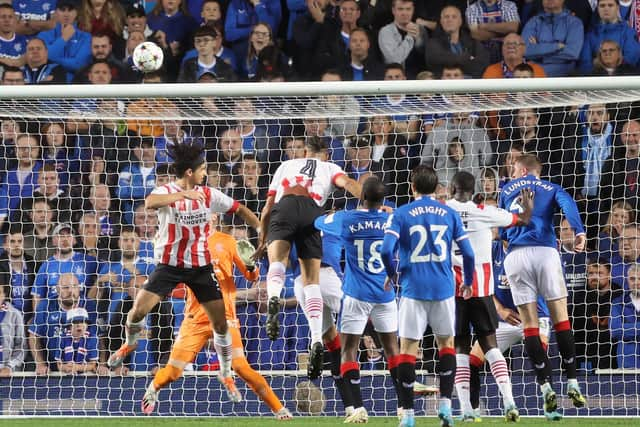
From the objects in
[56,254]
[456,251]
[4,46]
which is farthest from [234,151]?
[4,46]

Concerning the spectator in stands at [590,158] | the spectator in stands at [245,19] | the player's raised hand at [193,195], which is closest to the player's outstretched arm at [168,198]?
the player's raised hand at [193,195]

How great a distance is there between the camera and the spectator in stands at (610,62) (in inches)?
509

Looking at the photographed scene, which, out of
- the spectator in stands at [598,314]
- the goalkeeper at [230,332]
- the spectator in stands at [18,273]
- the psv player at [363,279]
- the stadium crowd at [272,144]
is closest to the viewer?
the psv player at [363,279]

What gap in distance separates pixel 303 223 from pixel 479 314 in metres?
1.61

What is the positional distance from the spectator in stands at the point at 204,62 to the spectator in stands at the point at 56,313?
3197mm

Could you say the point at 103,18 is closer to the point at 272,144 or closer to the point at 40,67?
the point at 40,67

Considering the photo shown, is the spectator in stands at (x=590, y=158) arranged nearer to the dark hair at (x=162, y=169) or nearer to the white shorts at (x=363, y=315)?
the white shorts at (x=363, y=315)

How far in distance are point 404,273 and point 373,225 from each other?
951 millimetres

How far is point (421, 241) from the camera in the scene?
813 cm

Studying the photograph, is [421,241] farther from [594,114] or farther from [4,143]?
[4,143]

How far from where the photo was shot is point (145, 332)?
11.5 m

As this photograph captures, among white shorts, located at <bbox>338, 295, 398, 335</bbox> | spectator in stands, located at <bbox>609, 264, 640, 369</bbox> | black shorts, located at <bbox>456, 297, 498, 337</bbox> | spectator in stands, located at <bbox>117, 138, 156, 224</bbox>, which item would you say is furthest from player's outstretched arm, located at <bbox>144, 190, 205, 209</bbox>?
spectator in stands, located at <bbox>609, 264, 640, 369</bbox>

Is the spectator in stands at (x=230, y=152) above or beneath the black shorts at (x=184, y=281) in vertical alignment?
above

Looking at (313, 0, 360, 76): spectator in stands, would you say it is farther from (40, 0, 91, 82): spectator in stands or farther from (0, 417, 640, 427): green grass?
(0, 417, 640, 427): green grass
